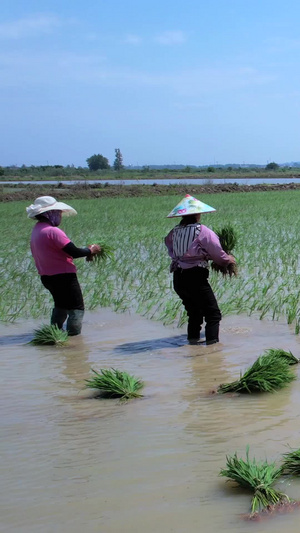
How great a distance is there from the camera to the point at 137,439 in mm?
2965

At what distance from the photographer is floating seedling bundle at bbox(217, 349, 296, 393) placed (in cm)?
351

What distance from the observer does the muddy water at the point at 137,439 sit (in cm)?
228

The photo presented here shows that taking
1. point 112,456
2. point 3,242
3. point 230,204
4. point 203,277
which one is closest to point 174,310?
point 203,277

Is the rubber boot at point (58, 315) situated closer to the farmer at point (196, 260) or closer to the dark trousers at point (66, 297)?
the dark trousers at point (66, 297)

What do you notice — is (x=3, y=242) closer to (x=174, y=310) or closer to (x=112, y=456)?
(x=174, y=310)

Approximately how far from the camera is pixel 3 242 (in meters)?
11.4

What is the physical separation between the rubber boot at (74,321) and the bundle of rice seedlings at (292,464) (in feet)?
9.81

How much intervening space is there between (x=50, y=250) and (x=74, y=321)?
0.63m

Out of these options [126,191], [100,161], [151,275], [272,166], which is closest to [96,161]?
[100,161]

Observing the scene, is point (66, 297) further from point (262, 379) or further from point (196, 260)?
point (262, 379)

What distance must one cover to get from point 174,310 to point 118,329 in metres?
0.69

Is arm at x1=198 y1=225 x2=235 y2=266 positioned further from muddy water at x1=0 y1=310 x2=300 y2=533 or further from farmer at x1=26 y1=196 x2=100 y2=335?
farmer at x1=26 y1=196 x2=100 y2=335

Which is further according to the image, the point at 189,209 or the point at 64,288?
the point at 64,288

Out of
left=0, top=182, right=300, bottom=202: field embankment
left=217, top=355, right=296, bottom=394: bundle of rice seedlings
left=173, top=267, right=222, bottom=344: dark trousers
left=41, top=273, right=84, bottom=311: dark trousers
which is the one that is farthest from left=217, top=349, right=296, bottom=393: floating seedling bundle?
left=0, top=182, right=300, bottom=202: field embankment
